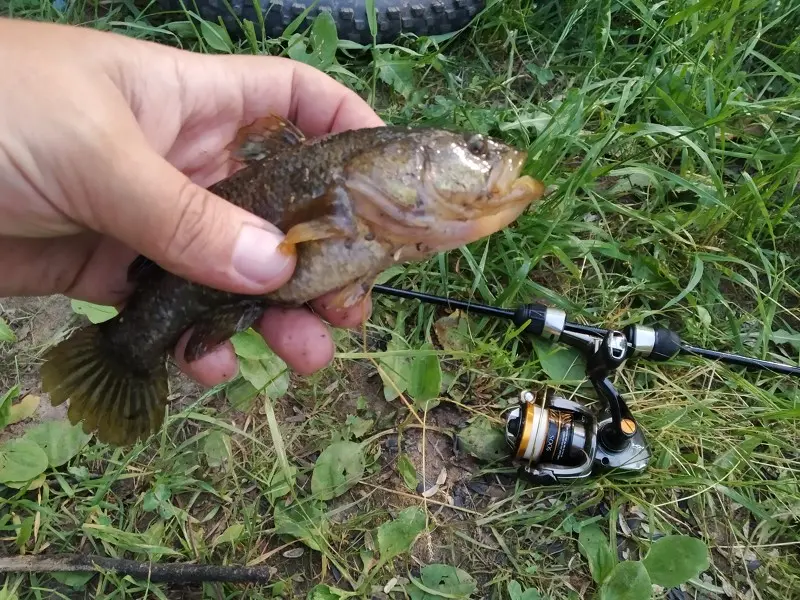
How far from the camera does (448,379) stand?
3.11 m

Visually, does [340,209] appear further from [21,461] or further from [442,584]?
[21,461]

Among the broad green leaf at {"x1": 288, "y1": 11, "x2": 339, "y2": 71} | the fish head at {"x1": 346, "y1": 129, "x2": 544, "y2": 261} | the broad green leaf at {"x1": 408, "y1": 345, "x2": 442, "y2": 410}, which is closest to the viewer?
the fish head at {"x1": 346, "y1": 129, "x2": 544, "y2": 261}

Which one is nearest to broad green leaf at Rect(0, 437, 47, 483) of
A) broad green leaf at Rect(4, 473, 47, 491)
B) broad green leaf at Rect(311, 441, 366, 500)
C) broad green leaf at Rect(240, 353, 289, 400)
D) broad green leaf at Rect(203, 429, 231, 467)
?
broad green leaf at Rect(4, 473, 47, 491)

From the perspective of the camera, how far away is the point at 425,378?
9.15ft

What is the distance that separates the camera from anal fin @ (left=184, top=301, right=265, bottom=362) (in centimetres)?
234

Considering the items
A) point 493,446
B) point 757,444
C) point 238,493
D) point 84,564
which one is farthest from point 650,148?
point 84,564

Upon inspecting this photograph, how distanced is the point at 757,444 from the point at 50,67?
10.0 feet

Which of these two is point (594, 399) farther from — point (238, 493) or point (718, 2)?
point (718, 2)

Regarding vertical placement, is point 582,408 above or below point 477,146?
below

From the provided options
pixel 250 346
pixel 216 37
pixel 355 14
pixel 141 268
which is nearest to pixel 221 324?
pixel 141 268

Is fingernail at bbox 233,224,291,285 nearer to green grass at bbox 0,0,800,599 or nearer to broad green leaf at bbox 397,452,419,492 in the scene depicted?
green grass at bbox 0,0,800,599

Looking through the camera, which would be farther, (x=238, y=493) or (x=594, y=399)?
(x=594, y=399)

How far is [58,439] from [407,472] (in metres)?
1.44

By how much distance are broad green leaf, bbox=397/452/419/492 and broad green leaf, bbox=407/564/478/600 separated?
33 cm
